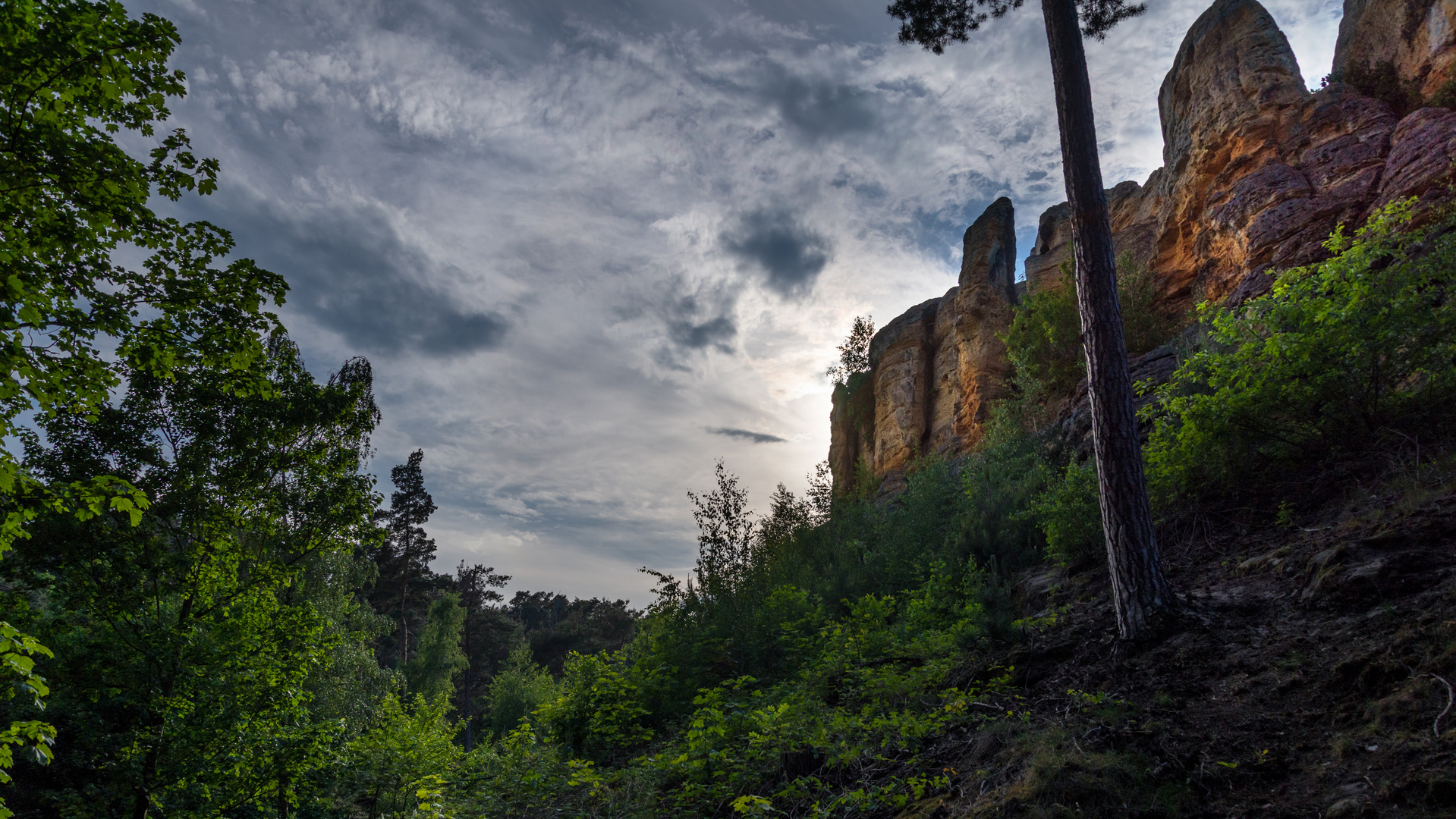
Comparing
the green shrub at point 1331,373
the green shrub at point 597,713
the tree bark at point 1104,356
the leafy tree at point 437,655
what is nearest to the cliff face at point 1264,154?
the green shrub at point 1331,373

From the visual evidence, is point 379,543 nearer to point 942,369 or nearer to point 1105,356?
point 1105,356

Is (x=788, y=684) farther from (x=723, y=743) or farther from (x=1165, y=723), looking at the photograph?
(x=1165, y=723)

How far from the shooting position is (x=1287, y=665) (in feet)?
12.1

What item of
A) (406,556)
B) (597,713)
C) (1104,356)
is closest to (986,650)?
(1104,356)

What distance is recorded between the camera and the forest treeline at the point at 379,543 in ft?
16.6

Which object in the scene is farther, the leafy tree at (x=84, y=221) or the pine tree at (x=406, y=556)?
the pine tree at (x=406, y=556)

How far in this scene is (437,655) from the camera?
2953cm

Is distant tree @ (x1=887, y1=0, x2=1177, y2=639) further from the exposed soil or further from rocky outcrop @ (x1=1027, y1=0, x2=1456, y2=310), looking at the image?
rocky outcrop @ (x1=1027, y1=0, x2=1456, y2=310)

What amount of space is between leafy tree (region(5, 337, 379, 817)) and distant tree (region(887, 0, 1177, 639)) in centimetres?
993

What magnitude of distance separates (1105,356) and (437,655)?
32955mm

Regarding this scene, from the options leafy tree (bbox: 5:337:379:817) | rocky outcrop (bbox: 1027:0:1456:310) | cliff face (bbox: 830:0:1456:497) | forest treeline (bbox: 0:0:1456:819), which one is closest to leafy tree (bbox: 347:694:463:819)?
forest treeline (bbox: 0:0:1456:819)

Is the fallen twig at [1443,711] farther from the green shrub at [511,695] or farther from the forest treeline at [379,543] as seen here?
the green shrub at [511,695]

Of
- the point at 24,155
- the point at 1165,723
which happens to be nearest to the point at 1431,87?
the point at 1165,723

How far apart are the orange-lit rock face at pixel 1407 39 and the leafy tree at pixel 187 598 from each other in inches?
963
